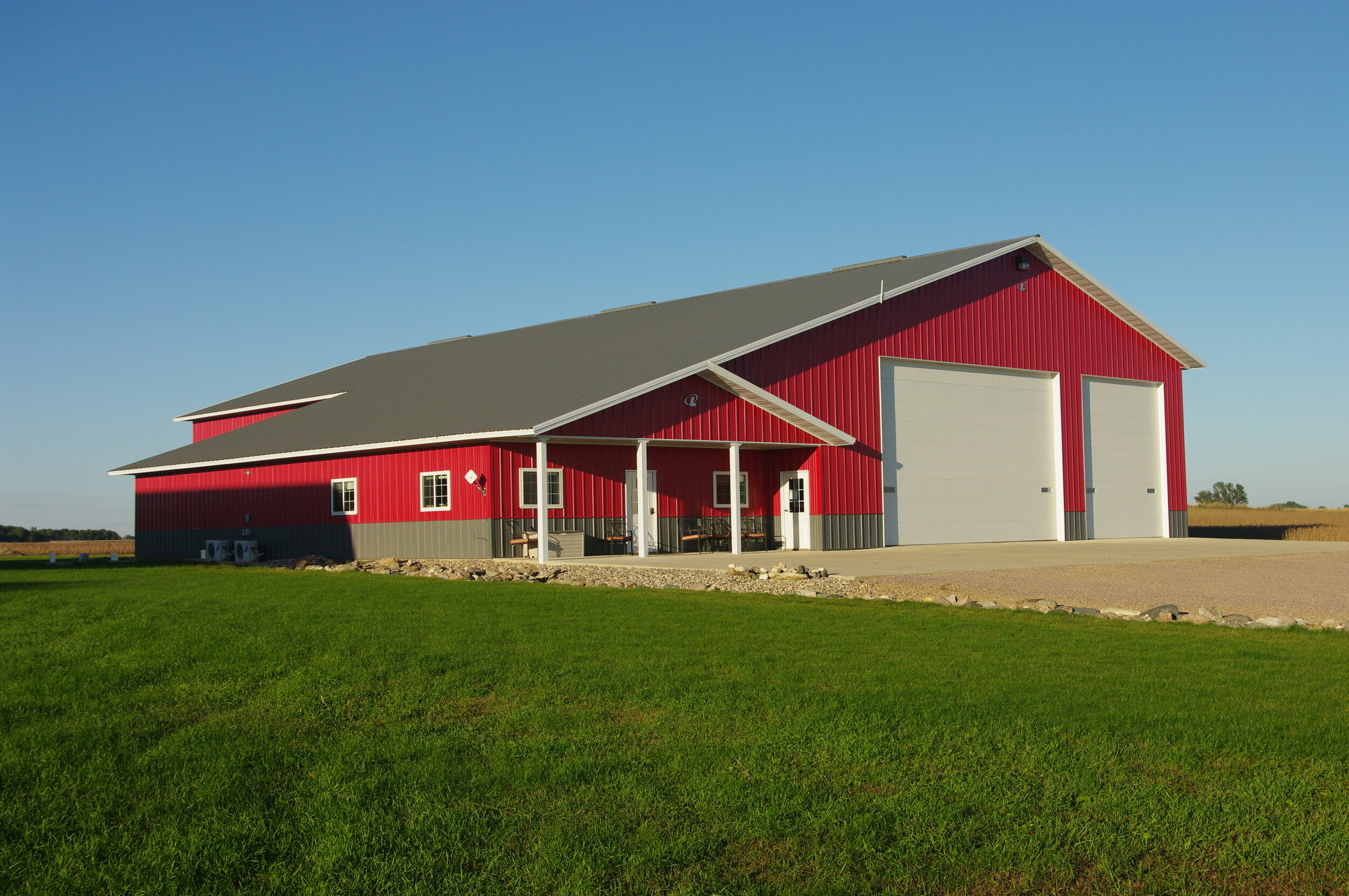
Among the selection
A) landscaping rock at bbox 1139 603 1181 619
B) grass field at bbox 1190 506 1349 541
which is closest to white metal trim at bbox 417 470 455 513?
landscaping rock at bbox 1139 603 1181 619

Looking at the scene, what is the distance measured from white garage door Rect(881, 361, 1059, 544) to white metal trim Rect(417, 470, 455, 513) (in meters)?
11.1

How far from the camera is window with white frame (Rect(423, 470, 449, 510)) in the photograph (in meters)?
26.1

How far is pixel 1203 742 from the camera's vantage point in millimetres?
6340

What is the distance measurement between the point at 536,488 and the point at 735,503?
4.42 meters

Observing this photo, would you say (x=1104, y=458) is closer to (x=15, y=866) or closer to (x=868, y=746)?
(x=868, y=746)

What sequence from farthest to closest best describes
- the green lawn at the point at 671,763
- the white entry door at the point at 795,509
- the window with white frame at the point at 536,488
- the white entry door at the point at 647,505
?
the white entry door at the point at 795,509
the white entry door at the point at 647,505
the window with white frame at the point at 536,488
the green lawn at the point at 671,763

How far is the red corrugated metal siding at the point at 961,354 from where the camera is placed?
2845 centimetres

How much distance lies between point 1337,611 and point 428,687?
10.9 m

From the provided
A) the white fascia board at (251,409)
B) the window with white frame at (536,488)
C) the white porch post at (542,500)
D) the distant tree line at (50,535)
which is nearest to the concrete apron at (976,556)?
the white porch post at (542,500)

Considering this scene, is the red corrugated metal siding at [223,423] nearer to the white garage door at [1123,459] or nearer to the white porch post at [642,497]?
the white porch post at [642,497]

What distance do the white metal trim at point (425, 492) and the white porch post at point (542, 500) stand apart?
2864 millimetres

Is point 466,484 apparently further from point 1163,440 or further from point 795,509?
point 1163,440

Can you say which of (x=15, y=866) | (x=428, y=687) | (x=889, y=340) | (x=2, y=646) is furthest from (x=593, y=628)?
(x=889, y=340)

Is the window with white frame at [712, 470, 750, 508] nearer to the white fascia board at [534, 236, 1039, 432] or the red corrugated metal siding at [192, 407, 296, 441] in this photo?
the white fascia board at [534, 236, 1039, 432]
